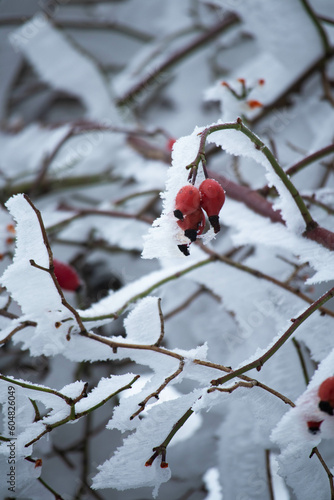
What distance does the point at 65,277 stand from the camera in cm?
69

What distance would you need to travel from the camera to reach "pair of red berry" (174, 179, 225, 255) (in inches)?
15.2

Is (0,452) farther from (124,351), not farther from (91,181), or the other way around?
(91,181)

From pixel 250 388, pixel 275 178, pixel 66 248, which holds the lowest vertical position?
pixel 66 248

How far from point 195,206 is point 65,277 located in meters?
0.37

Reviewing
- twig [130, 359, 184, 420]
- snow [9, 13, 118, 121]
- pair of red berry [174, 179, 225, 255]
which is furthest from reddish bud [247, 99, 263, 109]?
snow [9, 13, 118, 121]

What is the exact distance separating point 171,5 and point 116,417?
5.22 feet

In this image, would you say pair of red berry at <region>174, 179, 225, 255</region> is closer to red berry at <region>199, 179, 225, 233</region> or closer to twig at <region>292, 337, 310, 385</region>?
red berry at <region>199, 179, 225, 233</region>

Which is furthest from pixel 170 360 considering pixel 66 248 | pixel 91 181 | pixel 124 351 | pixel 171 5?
pixel 171 5

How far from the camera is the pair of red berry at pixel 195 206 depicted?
1.27 ft

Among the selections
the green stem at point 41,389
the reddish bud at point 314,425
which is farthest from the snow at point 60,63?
the reddish bud at point 314,425

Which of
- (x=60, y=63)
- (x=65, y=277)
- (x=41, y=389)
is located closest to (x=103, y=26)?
(x=60, y=63)

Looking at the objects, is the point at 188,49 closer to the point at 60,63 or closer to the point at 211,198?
the point at 60,63

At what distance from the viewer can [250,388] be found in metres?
0.45

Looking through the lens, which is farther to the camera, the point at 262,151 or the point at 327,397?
the point at 262,151
